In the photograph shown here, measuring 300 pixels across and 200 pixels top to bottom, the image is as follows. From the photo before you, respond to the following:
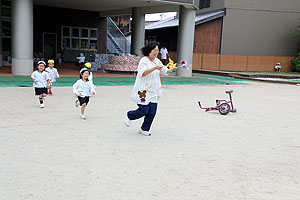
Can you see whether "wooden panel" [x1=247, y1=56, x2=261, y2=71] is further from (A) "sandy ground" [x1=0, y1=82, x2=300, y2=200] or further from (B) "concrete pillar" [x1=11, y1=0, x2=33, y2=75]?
(A) "sandy ground" [x1=0, y1=82, x2=300, y2=200]

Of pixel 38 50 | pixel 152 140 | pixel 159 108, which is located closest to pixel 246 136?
pixel 152 140

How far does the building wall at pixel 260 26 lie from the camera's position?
26500 millimetres

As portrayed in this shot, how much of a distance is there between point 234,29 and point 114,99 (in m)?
19.5

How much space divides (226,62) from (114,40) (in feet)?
34.7

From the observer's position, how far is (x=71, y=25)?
26.3 metres

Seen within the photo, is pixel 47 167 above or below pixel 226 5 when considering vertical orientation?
below

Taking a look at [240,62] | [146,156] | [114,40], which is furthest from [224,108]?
[114,40]

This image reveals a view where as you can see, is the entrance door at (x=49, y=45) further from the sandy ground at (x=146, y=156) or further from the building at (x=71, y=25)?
the sandy ground at (x=146, y=156)

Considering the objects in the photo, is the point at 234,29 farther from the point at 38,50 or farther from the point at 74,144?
the point at 74,144

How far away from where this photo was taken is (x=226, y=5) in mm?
26219

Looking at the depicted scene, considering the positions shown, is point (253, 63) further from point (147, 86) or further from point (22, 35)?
point (147, 86)

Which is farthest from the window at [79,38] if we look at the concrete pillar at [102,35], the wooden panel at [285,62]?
the wooden panel at [285,62]

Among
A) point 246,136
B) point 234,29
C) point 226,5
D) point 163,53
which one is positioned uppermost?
point 226,5

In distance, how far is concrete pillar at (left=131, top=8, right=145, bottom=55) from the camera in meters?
22.3
